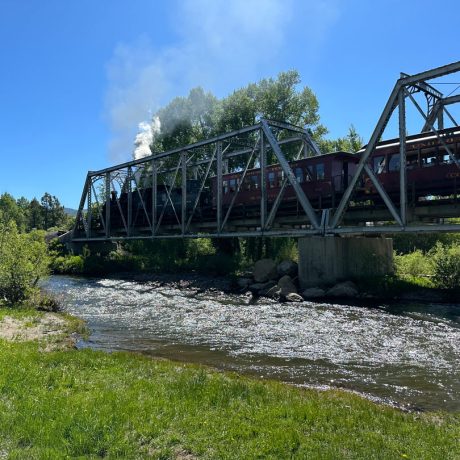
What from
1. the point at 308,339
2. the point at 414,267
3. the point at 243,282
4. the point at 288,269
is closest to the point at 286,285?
the point at 288,269

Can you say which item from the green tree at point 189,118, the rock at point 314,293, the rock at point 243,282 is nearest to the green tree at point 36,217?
the green tree at point 189,118

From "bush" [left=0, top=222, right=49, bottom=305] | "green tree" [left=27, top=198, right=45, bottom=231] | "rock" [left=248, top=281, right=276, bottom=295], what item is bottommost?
"rock" [left=248, top=281, right=276, bottom=295]

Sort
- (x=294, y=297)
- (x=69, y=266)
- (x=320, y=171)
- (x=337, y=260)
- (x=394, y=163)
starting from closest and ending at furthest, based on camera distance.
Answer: (x=294, y=297) < (x=394, y=163) < (x=337, y=260) < (x=320, y=171) < (x=69, y=266)

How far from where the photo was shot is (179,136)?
57.8 meters

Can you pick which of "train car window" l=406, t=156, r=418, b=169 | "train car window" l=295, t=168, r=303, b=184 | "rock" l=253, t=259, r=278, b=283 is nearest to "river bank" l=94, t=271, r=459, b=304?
"rock" l=253, t=259, r=278, b=283

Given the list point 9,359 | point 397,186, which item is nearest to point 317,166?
point 397,186

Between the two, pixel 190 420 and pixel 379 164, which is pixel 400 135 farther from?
pixel 190 420

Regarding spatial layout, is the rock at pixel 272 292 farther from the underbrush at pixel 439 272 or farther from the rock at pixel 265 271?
the underbrush at pixel 439 272

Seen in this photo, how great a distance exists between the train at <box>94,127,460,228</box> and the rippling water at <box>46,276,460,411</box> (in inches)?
236

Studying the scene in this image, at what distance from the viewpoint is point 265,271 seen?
92.7ft

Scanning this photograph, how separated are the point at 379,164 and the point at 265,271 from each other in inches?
369

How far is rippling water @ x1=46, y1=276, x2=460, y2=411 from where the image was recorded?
973cm

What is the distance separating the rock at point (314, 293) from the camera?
2366cm

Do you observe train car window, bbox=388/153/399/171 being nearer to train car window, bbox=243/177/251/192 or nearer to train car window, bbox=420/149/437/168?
train car window, bbox=420/149/437/168
